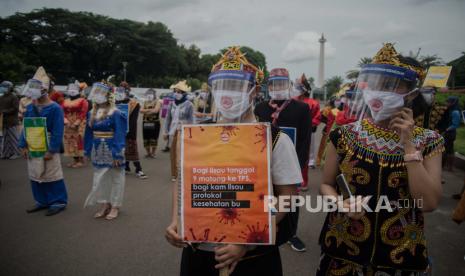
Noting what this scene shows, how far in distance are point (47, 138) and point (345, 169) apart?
470cm

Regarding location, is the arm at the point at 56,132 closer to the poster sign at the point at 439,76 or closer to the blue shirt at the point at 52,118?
the blue shirt at the point at 52,118

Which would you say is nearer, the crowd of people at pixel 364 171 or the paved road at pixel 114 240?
the crowd of people at pixel 364 171

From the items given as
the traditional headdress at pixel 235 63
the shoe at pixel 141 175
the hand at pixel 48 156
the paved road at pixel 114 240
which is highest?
the traditional headdress at pixel 235 63

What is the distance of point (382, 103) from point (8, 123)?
1047 cm

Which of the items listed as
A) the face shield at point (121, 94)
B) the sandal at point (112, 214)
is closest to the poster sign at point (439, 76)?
the sandal at point (112, 214)

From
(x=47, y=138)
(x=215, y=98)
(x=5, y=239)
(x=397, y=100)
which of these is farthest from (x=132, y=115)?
(x=397, y=100)

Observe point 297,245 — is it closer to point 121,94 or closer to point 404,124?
point 404,124

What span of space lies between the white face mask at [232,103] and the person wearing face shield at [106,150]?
3.46 meters

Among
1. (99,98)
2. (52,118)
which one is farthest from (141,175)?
(99,98)

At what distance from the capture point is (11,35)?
136ft

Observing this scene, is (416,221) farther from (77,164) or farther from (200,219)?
(77,164)

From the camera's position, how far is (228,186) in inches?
61.1

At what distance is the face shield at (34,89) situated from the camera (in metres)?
4.83

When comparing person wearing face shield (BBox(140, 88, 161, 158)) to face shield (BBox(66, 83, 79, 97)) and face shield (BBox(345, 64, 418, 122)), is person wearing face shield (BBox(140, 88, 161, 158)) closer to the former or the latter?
face shield (BBox(66, 83, 79, 97))
